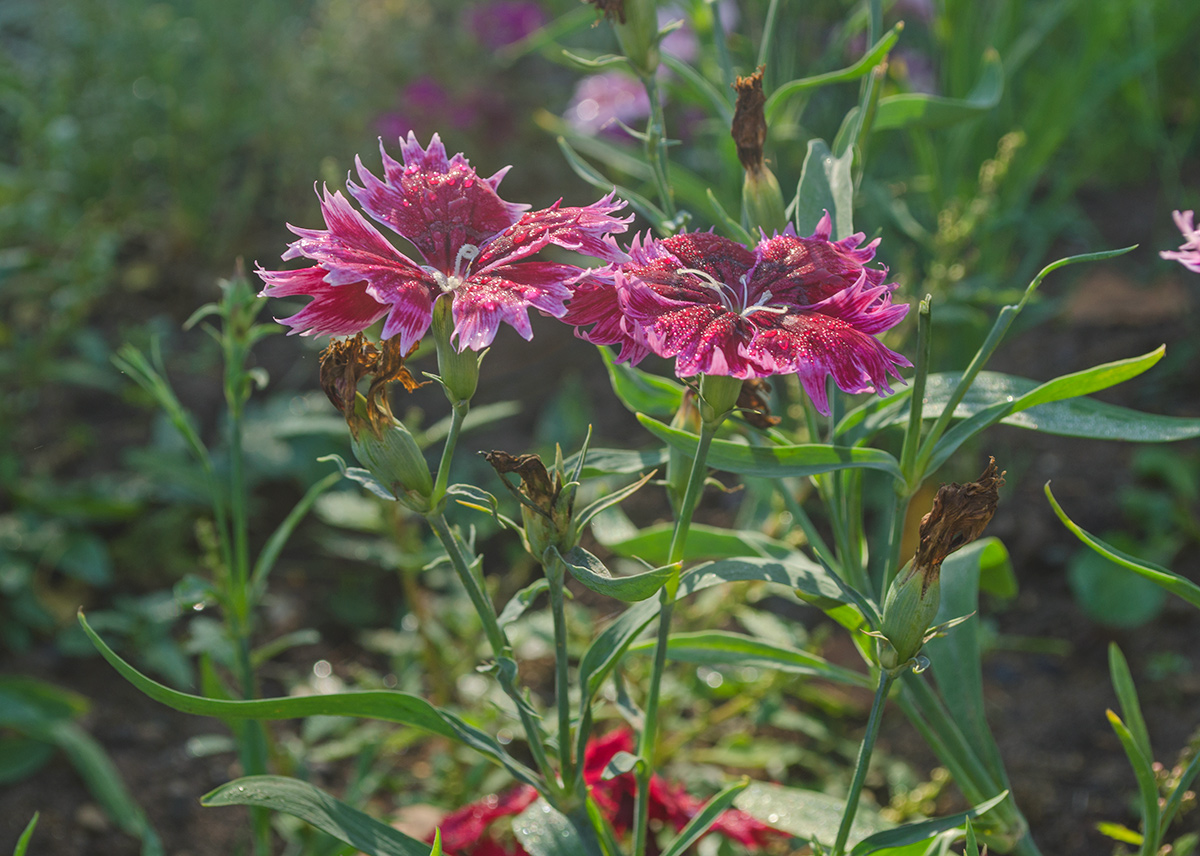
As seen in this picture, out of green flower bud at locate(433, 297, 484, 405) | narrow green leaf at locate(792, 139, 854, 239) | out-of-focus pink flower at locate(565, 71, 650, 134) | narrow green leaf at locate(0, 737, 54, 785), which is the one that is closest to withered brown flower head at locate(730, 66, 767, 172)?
narrow green leaf at locate(792, 139, 854, 239)

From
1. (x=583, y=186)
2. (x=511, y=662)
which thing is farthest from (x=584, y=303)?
(x=583, y=186)

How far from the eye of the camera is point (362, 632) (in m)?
1.72

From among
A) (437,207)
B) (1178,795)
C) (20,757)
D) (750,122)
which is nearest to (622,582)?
(437,207)

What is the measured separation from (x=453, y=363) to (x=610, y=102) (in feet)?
6.57

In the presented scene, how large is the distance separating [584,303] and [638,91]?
6.37 ft

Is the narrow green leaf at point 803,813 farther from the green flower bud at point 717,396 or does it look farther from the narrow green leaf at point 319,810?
the green flower bud at point 717,396

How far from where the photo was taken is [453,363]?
65cm

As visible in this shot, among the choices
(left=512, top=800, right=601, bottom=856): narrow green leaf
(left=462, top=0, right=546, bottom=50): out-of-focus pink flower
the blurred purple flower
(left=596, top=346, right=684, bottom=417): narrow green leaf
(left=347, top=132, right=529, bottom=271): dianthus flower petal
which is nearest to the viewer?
(left=347, top=132, right=529, bottom=271): dianthus flower petal

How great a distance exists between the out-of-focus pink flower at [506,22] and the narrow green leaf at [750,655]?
7.94 ft

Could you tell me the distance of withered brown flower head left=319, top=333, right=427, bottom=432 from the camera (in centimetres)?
68

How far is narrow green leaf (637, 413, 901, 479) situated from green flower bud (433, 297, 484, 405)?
14 cm

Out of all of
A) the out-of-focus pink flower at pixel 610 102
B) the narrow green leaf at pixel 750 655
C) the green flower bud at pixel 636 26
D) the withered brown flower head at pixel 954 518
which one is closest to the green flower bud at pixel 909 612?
the withered brown flower head at pixel 954 518

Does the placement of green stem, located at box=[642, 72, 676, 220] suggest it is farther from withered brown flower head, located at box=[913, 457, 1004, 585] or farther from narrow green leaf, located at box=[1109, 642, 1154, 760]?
narrow green leaf, located at box=[1109, 642, 1154, 760]

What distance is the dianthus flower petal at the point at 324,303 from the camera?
0.63m
